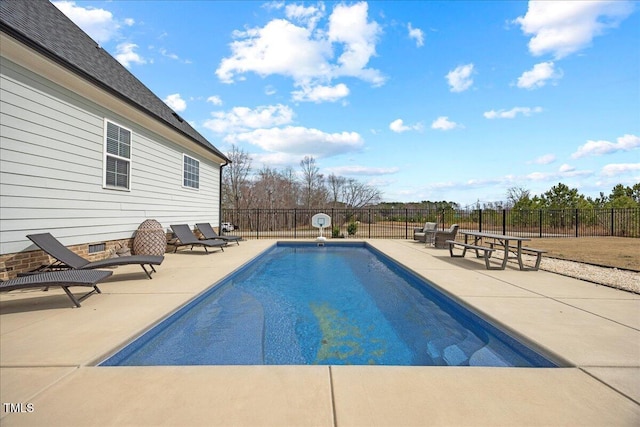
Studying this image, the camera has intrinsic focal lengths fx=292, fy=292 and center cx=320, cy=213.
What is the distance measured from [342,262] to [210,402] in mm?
7107

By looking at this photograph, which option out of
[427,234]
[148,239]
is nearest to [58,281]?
[148,239]

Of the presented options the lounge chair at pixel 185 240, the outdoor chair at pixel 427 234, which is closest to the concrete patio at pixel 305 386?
the lounge chair at pixel 185 240

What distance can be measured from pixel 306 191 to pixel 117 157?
22083 mm

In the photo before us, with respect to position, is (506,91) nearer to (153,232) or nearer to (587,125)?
(587,125)

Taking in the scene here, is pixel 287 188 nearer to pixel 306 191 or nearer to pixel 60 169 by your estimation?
pixel 306 191

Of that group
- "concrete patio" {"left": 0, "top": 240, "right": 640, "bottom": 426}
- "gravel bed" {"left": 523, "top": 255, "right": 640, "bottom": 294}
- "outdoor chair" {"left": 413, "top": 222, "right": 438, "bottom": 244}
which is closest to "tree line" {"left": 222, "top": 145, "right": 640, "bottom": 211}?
"outdoor chair" {"left": 413, "top": 222, "right": 438, "bottom": 244}

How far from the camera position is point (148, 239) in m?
7.05

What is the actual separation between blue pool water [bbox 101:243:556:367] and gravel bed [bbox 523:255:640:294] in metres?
3.06

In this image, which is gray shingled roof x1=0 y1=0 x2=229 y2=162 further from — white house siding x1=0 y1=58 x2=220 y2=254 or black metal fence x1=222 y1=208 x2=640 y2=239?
black metal fence x1=222 y1=208 x2=640 y2=239

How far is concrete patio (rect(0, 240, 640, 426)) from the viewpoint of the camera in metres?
1.62

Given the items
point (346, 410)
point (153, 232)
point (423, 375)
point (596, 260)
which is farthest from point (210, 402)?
point (596, 260)

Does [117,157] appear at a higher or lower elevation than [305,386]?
higher

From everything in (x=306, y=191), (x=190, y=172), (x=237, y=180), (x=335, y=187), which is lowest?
(x=190, y=172)

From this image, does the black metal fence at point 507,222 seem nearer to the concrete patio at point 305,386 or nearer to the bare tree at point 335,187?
the bare tree at point 335,187
